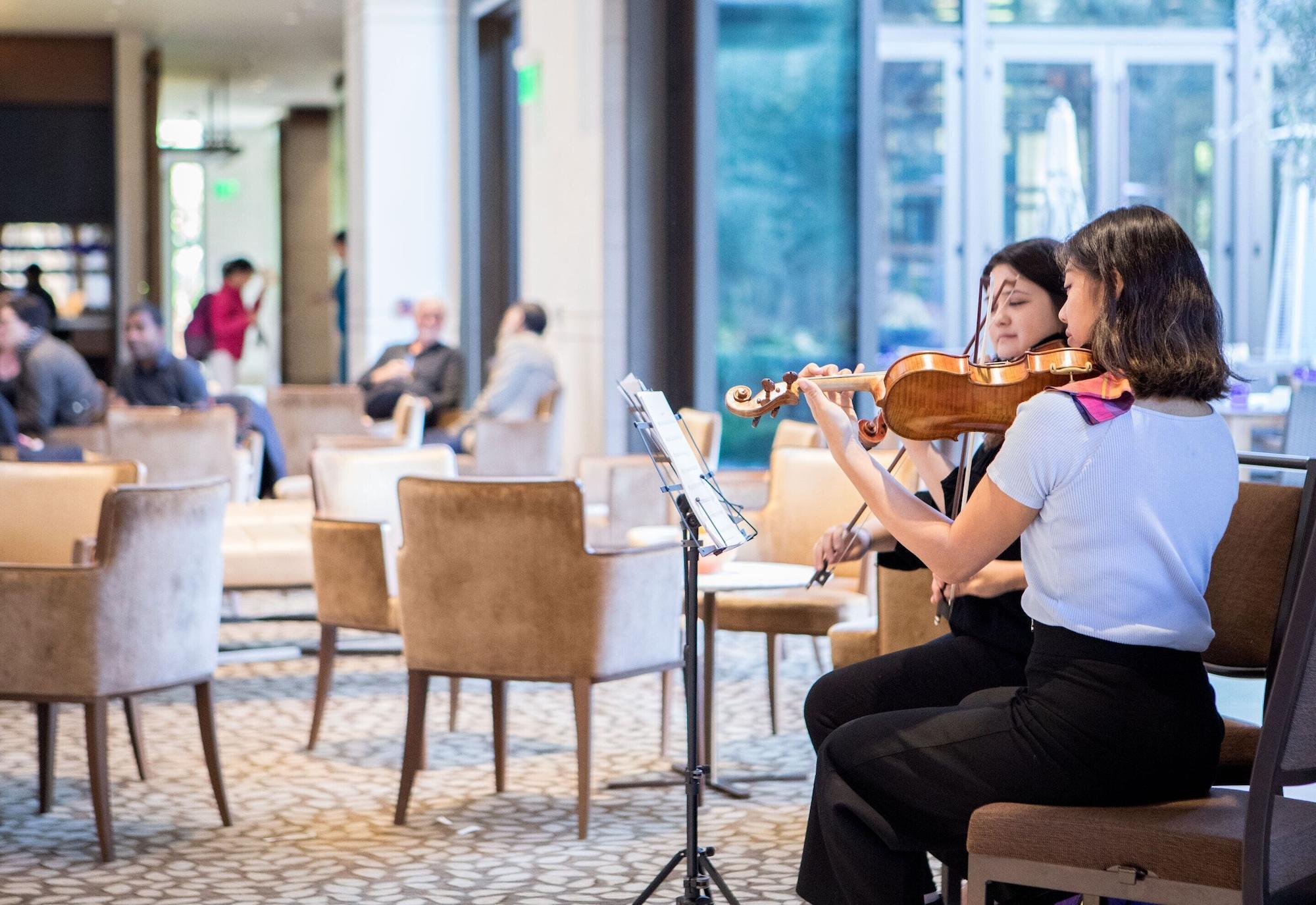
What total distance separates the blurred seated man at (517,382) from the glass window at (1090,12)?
4.00 metres

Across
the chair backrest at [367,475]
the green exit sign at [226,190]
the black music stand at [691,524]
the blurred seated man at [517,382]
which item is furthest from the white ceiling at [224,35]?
the black music stand at [691,524]

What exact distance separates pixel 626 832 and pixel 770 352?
4671 millimetres

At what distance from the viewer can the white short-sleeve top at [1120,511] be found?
7.20ft

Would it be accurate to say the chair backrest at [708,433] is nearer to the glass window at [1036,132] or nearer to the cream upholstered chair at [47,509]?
the cream upholstered chair at [47,509]

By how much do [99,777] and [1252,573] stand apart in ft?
8.35

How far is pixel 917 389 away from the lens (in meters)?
2.40

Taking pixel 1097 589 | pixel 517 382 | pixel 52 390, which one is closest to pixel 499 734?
pixel 1097 589

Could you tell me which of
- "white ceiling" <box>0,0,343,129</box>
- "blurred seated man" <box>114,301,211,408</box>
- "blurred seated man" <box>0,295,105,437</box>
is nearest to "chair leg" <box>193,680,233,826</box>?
"blurred seated man" <box>0,295,105,437</box>

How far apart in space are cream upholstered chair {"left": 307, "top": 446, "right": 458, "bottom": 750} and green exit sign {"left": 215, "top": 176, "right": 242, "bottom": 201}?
23463 mm

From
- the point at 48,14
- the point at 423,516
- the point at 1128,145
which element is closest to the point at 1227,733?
the point at 423,516

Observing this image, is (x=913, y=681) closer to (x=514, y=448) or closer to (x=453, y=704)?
(x=453, y=704)

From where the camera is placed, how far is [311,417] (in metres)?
8.59

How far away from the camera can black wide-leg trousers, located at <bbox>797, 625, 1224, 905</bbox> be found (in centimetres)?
220

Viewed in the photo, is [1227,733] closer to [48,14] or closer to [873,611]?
[873,611]
